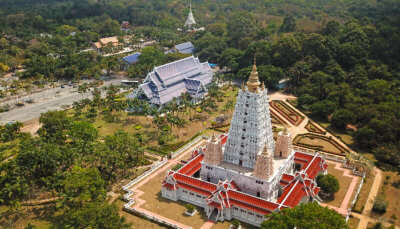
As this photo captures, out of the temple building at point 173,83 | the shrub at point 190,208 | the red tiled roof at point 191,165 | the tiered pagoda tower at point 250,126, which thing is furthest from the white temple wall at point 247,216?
the temple building at point 173,83

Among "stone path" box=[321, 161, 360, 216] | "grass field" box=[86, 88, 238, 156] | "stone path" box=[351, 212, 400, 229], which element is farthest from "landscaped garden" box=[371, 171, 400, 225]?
"grass field" box=[86, 88, 238, 156]

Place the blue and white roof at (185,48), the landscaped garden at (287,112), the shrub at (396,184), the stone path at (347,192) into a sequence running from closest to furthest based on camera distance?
1. the stone path at (347,192)
2. the shrub at (396,184)
3. the landscaped garden at (287,112)
4. the blue and white roof at (185,48)

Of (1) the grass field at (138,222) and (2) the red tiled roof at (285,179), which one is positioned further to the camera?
(2) the red tiled roof at (285,179)

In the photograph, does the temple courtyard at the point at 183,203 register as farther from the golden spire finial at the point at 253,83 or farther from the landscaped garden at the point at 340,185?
the golden spire finial at the point at 253,83

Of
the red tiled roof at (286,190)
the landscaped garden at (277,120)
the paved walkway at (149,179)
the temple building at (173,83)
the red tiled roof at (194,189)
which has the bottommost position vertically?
the paved walkway at (149,179)

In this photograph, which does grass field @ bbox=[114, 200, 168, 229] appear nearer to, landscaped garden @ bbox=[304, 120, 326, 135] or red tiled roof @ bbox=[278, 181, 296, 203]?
red tiled roof @ bbox=[278, 181, 296, 203]

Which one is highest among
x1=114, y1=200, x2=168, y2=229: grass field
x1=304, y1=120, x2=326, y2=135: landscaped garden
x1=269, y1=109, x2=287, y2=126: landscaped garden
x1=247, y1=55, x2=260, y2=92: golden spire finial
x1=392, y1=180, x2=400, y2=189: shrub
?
x1=247, y1=55, x2=260, y2=92: golden spire finial
